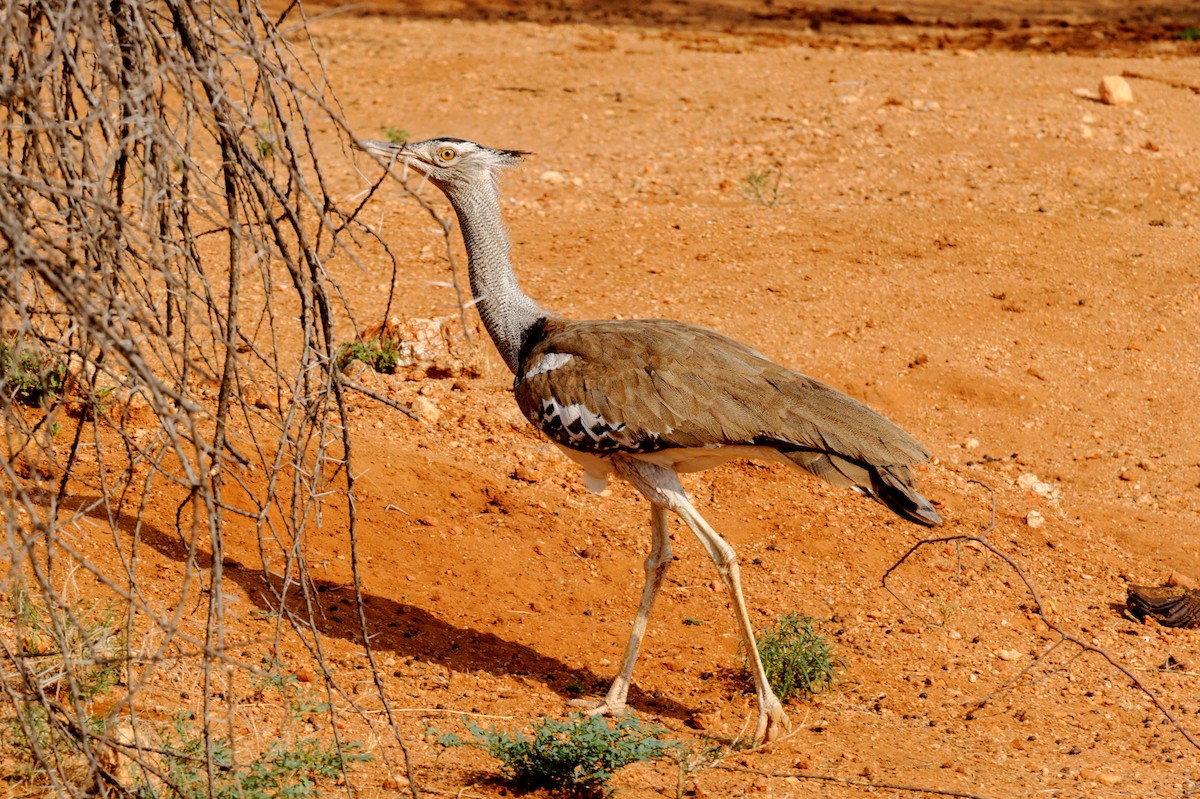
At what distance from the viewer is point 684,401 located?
4109 millimetres

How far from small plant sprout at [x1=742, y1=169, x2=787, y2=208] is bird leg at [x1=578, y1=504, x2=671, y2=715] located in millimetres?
4259

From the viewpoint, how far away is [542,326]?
4617mm

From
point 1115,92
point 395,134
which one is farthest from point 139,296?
point 1115,92

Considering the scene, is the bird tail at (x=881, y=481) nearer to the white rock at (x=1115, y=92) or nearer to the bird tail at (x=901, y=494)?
the bird tail at (x=901, y=494)

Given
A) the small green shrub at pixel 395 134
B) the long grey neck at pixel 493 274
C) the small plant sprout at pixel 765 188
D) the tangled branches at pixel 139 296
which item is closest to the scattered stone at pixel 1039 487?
the long grey neck at pixel 493 274

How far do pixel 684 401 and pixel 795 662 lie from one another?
0.90 m

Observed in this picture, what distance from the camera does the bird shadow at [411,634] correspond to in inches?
170

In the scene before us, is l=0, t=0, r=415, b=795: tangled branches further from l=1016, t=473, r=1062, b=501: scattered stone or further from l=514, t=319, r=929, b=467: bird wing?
l=1016, t=473, r=1062, b=501: scattered stone

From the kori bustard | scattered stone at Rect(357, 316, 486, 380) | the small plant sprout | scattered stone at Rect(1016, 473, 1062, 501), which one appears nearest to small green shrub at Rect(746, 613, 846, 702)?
the kori bustard

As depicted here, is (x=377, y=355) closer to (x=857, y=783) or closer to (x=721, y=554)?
(x=721, y=554)

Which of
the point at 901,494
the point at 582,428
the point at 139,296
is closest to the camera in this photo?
the point at 139,296

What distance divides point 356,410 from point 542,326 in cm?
143

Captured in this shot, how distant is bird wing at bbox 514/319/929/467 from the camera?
4004mm

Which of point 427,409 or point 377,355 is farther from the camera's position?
point 377,355
